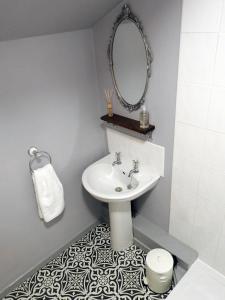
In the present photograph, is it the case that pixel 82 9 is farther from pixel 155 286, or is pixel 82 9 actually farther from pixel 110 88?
pixel 155 286

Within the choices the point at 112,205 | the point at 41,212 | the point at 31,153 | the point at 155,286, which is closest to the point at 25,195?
the point at 41,212

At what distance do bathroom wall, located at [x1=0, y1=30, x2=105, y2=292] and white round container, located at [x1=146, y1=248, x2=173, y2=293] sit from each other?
2.57 feet

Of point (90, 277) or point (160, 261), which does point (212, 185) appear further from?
point (90, 277)

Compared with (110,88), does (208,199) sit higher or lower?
lower

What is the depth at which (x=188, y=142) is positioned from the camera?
5.21 ft

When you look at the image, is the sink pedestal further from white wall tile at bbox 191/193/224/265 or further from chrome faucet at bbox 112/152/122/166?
white wall tile at bbox 191/193/224/265

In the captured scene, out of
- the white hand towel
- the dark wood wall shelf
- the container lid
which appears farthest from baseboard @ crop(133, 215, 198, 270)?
the dark wood wall shelf

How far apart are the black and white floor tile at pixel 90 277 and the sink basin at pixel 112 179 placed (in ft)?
2.04

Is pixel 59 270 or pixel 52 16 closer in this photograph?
pixel 52 16

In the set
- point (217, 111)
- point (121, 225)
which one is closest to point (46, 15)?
point (217, 111)

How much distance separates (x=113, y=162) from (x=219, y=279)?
1.19m

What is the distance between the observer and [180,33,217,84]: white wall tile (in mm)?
1263

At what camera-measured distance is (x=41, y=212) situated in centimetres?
191

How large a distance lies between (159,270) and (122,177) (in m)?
0.73
